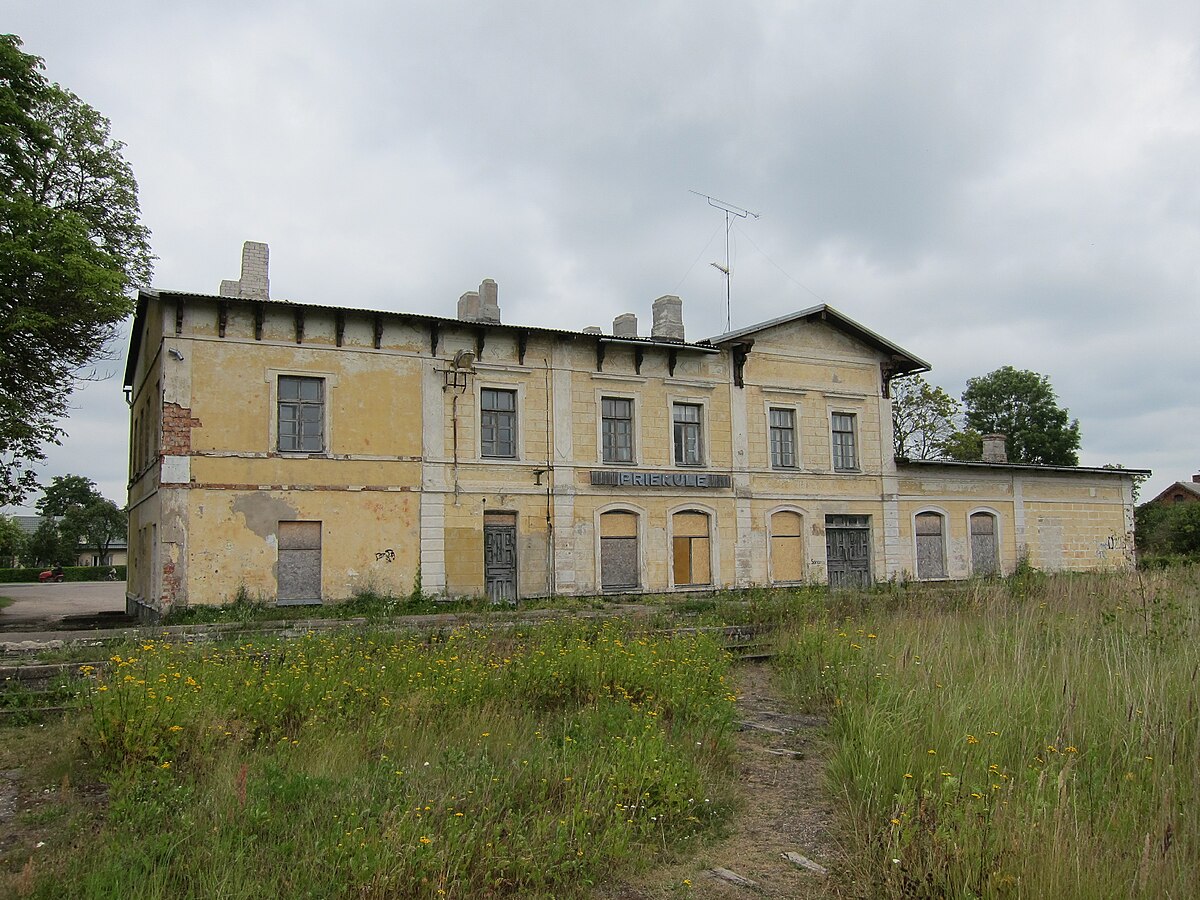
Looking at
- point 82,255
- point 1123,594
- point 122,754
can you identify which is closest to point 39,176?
point 82,255

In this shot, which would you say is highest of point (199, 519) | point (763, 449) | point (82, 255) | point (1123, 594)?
point (82, 255)

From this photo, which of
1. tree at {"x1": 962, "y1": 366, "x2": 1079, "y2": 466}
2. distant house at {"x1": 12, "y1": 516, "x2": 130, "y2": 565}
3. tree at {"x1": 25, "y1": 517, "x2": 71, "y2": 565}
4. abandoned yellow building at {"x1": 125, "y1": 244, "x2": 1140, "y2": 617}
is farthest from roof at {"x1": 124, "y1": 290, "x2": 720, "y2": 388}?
A: distant house at {"x1": 12, "y1": 516, "x2": 130, "y2": 565}

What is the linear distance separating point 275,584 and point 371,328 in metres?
5.26

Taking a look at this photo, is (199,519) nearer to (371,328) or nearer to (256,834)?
(371,328)

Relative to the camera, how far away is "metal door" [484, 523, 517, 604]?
17.4 metres

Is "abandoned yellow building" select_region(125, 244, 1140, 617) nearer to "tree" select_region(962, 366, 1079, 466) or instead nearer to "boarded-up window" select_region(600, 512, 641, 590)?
"boarded-up window" select_region(600, 512, 641, 590)

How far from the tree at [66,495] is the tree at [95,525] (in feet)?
5.54

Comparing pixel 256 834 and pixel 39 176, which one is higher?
pixel 39 176

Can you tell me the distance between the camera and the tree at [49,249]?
17.0 m

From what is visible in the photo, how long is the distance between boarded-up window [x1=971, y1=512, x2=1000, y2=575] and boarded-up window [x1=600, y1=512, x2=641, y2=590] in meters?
10.2

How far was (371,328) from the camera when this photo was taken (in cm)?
1691

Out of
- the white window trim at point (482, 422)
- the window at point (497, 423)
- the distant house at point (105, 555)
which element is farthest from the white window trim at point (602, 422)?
the distant house at point (105, 555)

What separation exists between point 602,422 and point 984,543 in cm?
1177

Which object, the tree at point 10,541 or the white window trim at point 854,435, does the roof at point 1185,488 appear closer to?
the white window trim at point 854,435
